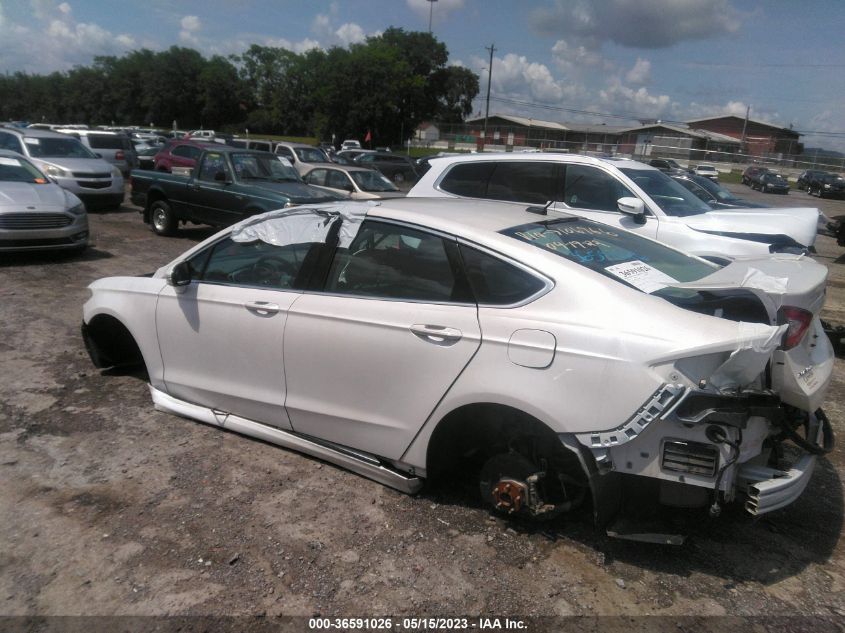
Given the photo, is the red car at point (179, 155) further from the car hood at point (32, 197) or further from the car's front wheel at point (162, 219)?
the car hood at point (32, 197)

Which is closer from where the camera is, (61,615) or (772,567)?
(61,615)

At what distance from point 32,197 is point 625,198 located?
26.6 ft

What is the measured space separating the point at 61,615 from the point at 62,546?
51cm

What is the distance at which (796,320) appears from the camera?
9.40ft

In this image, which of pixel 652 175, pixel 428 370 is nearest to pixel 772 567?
pixel 428 370

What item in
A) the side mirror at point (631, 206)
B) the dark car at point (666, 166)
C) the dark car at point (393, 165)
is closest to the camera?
the side mirror at point (631, 206)

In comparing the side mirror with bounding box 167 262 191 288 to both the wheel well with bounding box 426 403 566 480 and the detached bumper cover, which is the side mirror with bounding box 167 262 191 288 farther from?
the detached bumper cover

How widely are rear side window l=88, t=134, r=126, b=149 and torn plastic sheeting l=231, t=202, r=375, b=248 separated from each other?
→ 19457 mm

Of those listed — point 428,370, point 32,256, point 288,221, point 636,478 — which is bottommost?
point 32,256

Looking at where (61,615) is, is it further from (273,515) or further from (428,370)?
(428,370)

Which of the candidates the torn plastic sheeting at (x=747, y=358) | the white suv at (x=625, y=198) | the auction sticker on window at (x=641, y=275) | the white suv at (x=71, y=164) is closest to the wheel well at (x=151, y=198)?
the white suv at (x=71, y=164)

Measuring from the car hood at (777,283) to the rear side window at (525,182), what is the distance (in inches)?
149

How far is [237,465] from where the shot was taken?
148 inches

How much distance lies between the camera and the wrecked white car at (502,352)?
255 centimetres
